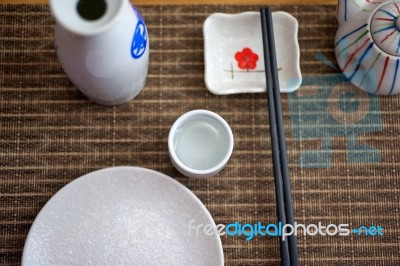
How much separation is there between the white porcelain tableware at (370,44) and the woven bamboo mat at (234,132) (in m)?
0.03

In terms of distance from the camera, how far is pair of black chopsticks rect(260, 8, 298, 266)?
664 millimetres

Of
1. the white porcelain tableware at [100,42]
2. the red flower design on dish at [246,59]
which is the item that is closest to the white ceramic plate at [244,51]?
the red flower design on dish at [246,59]

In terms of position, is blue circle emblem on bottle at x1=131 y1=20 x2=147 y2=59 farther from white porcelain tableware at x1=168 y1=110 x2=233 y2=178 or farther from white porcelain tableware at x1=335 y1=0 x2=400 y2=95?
white porcelain tableware at x1=335 y1=0 x2=400 y2=95

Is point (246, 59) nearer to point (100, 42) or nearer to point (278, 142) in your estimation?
point (278, 142)

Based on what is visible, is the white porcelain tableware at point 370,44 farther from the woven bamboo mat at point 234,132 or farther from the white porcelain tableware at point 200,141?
the white porcelain tableware at point 200,141

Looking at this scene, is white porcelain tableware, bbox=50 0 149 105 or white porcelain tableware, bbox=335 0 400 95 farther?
white porcelain tableware, bbox=335 0 400 95

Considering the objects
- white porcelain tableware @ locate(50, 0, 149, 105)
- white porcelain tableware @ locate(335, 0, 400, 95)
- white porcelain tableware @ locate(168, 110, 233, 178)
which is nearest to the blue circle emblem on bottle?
white porcelain tableware @ locate(50, 0, 149, 105)

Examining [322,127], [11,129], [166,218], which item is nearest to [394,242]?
[322,127]

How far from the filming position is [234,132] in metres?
0.74

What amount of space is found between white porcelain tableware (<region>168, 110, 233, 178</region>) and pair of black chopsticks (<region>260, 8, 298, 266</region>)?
0.07m

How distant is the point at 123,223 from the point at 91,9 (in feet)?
1.03

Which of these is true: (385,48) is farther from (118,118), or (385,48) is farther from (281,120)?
(118,118)

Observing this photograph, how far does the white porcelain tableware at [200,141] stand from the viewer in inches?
27.1

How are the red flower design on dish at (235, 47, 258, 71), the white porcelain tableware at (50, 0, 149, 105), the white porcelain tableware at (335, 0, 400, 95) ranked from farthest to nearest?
the red flower design on dish at (235, 47, 258, 71), the white porcelain tableware at (335, 0, 400, 95), the white porcelain tableware at (50, 0, 149, 105)
